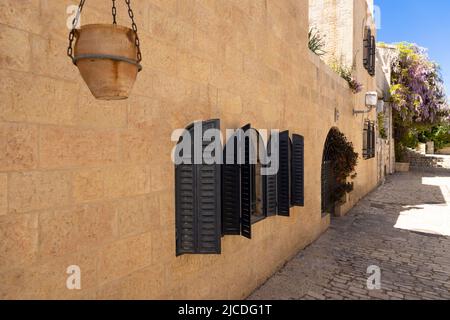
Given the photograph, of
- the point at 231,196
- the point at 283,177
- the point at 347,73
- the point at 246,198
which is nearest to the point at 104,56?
the point at 231,196

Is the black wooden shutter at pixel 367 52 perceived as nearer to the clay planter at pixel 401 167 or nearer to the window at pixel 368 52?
the window at pixel 368 52

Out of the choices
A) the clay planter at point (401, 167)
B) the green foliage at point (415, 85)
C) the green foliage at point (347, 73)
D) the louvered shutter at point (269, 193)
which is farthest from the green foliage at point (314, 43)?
the clay planter at point (401, 167)

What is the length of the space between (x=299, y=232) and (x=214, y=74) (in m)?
3.54

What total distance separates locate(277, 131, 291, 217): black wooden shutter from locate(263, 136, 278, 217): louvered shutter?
14 cm

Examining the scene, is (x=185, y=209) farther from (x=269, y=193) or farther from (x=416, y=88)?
(x=416, y=88)

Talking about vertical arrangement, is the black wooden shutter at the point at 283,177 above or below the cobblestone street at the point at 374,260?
above

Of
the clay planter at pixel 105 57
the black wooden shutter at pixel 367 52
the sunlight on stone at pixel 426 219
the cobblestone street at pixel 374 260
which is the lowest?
the cobblestone street at pixel 374 260

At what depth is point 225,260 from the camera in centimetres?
378

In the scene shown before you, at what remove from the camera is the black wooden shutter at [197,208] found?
3.09 meters

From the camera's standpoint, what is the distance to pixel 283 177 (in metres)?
4.95

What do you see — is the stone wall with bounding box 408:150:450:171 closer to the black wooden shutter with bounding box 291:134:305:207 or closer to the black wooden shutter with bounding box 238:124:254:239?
the black wooden shutter with bounding box 291:134:305:207

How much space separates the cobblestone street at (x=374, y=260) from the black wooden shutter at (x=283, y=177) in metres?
1.03
